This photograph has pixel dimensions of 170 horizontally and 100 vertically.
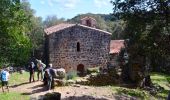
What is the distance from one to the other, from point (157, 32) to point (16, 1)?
367 inches

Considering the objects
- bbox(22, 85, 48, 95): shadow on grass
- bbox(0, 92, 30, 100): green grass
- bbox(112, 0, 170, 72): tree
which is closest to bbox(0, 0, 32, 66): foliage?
bbox(22, 85, 48, 95): shadow on grass

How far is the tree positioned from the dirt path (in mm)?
4069

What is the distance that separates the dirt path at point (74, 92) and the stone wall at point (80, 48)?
1696 cm

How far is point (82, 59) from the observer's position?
1730 inches

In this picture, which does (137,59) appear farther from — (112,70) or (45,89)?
(45,89)

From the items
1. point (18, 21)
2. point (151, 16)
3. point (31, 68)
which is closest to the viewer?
point (151, 16)

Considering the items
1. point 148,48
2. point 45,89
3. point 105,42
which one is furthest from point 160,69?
point 45,89

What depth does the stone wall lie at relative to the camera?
140 ft

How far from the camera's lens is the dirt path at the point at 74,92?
21.9 m

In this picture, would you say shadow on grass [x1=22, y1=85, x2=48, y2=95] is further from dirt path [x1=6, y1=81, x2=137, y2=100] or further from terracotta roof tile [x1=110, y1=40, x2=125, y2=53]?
terracotta roof tile [x1=110, y1=40, x2=125, y2=53]

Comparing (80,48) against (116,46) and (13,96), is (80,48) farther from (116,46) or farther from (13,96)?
(13,96)

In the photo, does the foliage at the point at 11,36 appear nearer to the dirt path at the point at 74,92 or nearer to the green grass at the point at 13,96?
the dirt path at the point at 74,92

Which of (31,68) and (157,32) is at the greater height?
(157,32)

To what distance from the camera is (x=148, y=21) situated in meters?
23.2
